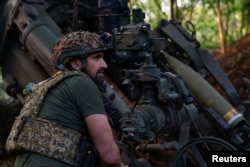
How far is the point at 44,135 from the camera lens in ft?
11.2

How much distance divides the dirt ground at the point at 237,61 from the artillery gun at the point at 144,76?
2152mm

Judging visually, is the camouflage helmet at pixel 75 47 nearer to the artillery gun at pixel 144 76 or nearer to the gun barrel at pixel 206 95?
the artillery gun at pixel 144 76

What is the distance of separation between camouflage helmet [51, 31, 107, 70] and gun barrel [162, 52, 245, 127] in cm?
275

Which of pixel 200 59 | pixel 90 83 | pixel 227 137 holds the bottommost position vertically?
pixel 227 137

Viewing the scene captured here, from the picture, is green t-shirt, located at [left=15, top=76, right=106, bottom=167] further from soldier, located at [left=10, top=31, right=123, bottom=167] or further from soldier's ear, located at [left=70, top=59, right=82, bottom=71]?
soldier's ear, located at [left=70, top=59, right=82, bottom=71]

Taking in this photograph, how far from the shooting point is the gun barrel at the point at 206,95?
598 centimetres

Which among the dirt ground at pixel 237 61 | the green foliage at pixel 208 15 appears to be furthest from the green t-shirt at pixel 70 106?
the green foliage at pixel 208 15

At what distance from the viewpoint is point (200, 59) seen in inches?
287

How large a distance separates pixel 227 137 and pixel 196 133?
52 centimetres

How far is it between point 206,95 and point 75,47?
2964 millimetres

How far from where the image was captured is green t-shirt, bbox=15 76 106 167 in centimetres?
335

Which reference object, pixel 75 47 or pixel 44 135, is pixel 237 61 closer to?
pixel 75 47

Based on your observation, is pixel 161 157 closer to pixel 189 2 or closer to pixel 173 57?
pixel 173 57

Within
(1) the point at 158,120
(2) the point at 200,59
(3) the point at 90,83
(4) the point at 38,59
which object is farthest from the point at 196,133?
(3) the point at 90,83
